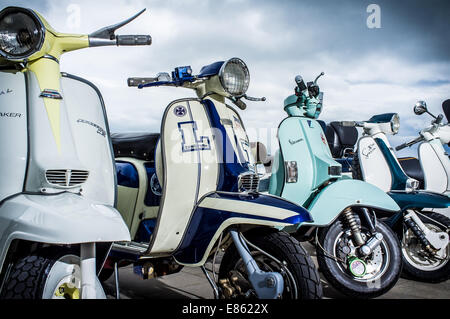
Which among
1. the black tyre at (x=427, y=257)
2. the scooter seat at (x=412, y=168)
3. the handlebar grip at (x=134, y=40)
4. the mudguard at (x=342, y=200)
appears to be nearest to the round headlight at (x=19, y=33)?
the handlebar grip at (x=134, y=40)

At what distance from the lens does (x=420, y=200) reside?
328 centimetres

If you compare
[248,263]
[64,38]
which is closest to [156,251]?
[248,263]

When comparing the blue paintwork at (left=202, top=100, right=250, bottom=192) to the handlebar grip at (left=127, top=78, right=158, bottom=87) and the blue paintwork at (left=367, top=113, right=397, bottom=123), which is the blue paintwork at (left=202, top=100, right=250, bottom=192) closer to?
the handlebar grip at (left=127, top=78, right=158, bottom=87)

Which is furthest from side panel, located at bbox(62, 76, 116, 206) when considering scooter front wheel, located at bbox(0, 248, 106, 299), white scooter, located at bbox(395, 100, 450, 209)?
white scooter, located at bbox(395, 100, 450, 209)

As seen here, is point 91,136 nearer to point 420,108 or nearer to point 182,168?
point 182,168

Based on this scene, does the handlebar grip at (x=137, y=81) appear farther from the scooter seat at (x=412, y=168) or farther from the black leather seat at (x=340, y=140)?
the scooter seat at (x=412, y=168)

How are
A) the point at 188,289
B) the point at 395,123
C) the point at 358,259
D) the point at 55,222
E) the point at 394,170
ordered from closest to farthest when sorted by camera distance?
1. the point at 55,222
2. the point at 358,259
3. the point at 188,289
4. the point at 394,170
5. the point at 395,123

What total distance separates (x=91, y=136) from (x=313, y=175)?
1870 mm

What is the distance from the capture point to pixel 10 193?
1.58 metres

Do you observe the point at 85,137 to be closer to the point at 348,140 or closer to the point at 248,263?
the point at 248,263

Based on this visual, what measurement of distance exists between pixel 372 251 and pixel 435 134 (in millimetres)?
2261

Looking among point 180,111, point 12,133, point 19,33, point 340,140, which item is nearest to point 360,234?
point 180,111

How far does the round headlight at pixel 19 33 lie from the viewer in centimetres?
162

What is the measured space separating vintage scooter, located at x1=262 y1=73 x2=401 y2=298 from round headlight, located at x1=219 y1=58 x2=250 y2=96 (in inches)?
39.0
